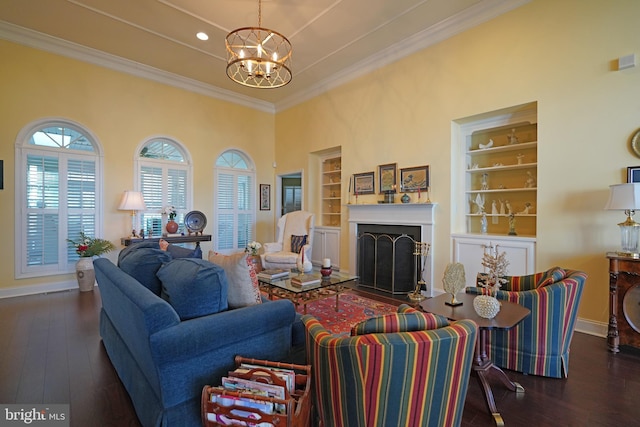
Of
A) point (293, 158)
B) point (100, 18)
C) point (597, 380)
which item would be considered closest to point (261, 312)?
point (597, 380)

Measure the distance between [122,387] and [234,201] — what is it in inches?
192

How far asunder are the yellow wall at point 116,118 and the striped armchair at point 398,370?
5285 mm

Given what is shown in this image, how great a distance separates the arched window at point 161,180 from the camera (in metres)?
5.43

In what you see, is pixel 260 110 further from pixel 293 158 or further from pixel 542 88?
pixel 542 88

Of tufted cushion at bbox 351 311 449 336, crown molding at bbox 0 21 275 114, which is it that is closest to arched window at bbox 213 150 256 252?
crown molding at bbox 0 21 275 114

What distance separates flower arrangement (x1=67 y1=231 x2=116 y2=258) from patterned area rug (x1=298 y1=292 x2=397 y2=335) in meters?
3.39

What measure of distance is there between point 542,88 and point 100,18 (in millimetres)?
5648

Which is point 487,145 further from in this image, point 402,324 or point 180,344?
point 180,344

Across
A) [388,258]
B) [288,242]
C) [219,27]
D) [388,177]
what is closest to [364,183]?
[388,177]

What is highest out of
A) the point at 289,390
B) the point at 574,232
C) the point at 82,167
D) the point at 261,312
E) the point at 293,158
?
the point at 293,158

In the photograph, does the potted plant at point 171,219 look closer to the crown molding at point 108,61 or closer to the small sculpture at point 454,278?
the crown molding at point 108,61

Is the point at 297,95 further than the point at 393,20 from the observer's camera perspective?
Yes

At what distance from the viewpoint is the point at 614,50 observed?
2857 mm

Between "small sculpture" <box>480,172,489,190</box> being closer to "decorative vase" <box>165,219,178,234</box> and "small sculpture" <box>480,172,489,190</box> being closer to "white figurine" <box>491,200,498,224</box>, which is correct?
"white figurine" <box>491,200,498,224</box>
